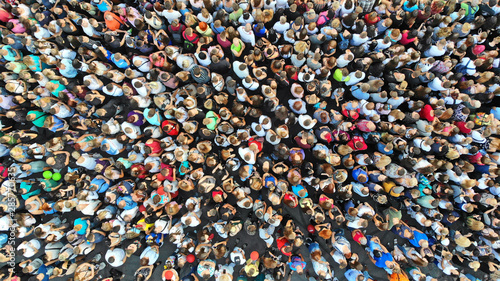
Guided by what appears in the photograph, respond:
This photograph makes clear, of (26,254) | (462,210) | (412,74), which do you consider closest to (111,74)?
(26,254)

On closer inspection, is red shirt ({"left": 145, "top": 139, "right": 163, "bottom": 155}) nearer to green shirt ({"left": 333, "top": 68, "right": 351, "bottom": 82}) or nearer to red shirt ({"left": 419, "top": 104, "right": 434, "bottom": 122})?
green shirt ({"left": 333, "top": 68, "right": 351, "bottom": 82})

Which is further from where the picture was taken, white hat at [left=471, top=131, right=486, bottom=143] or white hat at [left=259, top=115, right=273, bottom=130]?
white hat at [left=471, top=131, right=486, bottom=143]

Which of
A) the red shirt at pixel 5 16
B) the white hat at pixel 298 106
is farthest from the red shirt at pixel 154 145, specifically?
the red shirt at pixel 5 16

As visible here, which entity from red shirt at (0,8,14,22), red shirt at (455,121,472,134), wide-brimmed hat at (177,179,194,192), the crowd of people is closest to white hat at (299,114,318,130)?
the crowd of people

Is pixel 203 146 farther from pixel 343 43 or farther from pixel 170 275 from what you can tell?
pixel 343 43

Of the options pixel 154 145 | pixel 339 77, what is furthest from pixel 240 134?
pixel 339 77

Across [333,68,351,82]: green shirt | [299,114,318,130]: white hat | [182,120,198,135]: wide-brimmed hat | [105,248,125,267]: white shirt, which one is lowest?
[105,248,125,267]: white shirt
